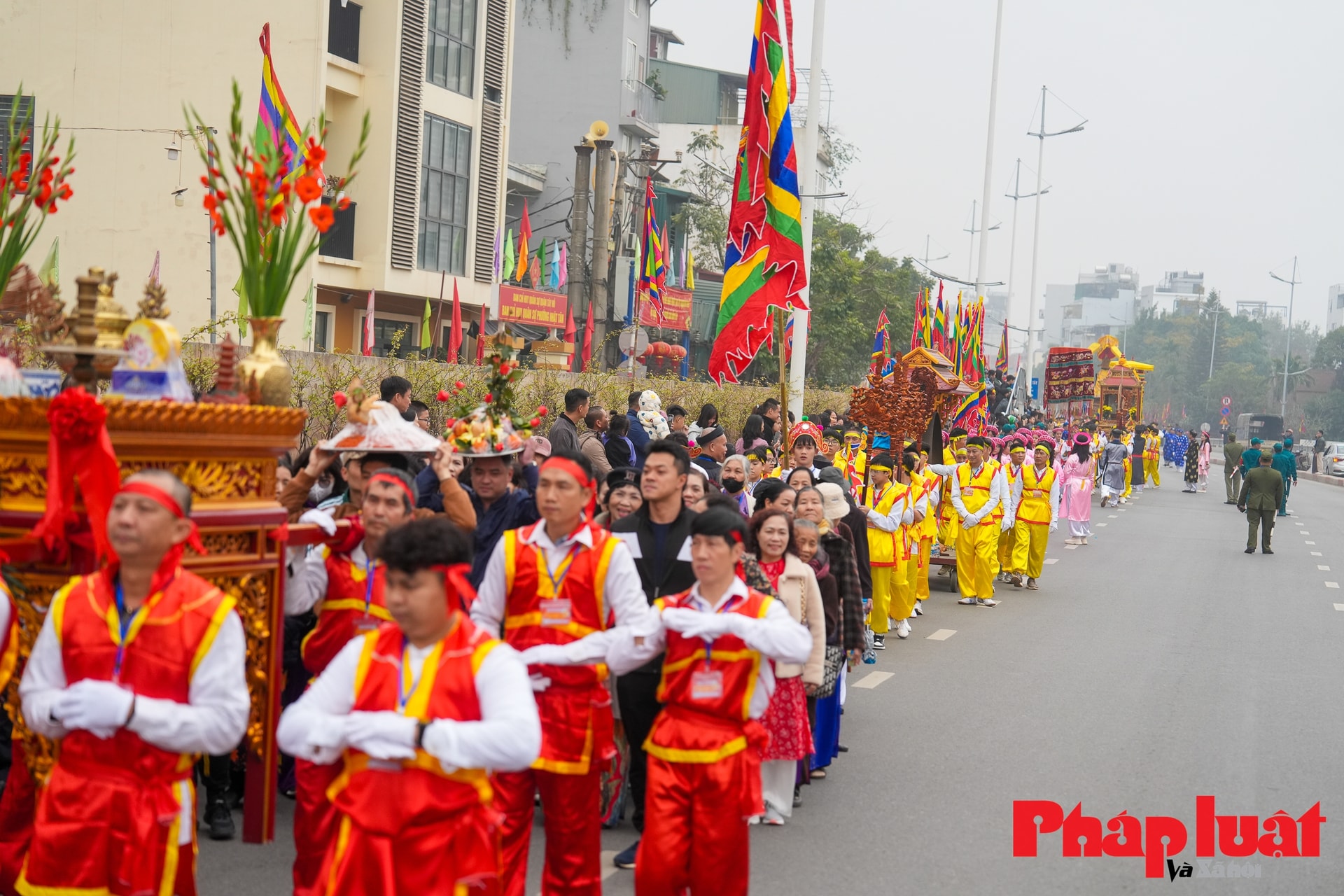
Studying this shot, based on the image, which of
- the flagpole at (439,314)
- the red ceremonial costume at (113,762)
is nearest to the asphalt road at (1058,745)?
the red ceremonial costume at (113,762)

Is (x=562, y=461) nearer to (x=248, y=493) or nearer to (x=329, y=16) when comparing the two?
(x=248, y=493)

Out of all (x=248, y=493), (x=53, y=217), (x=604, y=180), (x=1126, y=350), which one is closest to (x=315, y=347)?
(x=53, y=217)

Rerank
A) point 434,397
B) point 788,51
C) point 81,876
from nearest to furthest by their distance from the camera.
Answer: point 81,876, point 788,51, point 434,397

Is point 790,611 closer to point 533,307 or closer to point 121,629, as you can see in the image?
point 121,629

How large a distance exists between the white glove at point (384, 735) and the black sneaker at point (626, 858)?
9.05 ft

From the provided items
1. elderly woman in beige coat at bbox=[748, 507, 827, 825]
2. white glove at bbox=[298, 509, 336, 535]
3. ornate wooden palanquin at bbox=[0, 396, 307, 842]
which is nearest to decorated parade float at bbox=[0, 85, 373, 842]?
ornate wooden palanquin at bbox=[0, 396, 307, 842]

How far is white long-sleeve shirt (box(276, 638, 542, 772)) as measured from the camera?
3.41m

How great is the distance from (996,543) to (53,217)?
15.9m

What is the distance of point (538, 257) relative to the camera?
3178 centimetres

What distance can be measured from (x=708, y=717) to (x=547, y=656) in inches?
23.7

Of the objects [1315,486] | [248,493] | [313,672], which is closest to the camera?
[248,493]

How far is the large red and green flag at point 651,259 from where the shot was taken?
→ 28.5 meters

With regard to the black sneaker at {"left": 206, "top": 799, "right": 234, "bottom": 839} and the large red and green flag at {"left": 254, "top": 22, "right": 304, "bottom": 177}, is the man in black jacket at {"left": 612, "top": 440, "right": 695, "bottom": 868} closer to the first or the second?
the black sneaker at {"left": 206, "top": 799, "right": 234, "bottom": 839}

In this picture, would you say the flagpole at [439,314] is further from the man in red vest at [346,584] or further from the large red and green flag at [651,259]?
the man in red vest at [346,584]
